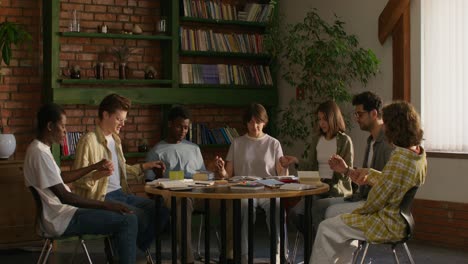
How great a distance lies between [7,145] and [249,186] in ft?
8.93

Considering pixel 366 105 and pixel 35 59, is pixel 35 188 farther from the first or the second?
pixel 35 59

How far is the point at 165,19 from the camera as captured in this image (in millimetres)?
7695

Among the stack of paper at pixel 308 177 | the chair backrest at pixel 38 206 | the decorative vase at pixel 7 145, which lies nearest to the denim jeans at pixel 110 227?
the chair backrest at pixel 38 206

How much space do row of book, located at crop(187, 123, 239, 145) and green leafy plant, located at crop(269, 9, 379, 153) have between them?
0.61 metres

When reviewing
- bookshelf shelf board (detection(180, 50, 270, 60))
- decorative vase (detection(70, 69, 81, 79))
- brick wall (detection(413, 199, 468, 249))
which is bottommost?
brick wall (detection(413, 199, 468, 249))

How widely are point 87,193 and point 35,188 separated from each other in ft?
2.00

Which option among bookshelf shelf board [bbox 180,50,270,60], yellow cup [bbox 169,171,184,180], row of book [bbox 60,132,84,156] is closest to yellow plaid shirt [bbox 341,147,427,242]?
yellow cup [bbox 169,171,184,180]

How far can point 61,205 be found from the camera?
4594 millimetres

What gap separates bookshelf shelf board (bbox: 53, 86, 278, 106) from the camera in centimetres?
698

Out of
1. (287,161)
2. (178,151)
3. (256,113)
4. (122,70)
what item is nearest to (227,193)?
(287,161)

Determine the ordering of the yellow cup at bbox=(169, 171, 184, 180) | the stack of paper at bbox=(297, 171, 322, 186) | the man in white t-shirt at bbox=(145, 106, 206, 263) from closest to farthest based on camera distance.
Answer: the stack of paper at bbox=(297, 171, 322, 186), the yellow cup at bbox=(169, 171, 184, 180), the man in white t-shirt at bbox=(145, 106, 206, 263)

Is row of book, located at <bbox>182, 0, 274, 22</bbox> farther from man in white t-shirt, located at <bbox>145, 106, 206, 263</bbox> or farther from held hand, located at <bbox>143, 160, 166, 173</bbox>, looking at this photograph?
held hand, located at <bbox>143, 160, 166, 173</bbox>

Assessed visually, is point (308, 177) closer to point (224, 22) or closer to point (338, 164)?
point (338, 164)

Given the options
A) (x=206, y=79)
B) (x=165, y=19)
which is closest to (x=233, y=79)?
(x=206, y=79)
